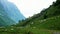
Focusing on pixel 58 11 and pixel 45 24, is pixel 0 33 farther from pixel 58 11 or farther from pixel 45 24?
pixel 58 11

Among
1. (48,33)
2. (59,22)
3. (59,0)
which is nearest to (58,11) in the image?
(59,0)

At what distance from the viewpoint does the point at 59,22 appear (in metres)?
75.6

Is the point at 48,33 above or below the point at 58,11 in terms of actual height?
below

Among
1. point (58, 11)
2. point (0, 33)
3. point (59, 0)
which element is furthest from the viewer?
point (59, 0)

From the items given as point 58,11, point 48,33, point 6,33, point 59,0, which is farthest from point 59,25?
point 59,0

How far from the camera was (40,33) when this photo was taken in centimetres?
5206

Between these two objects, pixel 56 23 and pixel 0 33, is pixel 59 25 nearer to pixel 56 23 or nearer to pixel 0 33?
pixel 56 23

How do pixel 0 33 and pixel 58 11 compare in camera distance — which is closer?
pixel 0 33

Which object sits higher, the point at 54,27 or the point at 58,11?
the point at 58,11

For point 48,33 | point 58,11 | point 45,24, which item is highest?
point 58,11

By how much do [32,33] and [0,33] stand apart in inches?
389

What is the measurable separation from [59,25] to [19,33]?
2458cm

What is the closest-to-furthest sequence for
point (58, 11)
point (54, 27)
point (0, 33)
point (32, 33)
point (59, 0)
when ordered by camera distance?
point (32, 33)
point (0, 33)
point (54, 27)
point (58, 11)
point (59, 0)

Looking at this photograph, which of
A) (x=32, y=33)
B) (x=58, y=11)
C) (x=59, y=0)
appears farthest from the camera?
(x=59, y=0)
